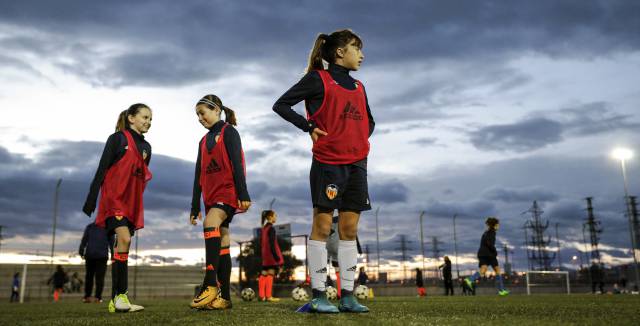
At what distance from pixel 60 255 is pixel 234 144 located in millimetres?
21127

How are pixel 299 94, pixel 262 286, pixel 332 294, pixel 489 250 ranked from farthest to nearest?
pixel 489 250 → pixel 262 286 → pixel 332 294 → pixel 299 94

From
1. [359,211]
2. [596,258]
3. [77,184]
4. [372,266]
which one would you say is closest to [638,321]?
[359,211]

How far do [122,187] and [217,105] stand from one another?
132cm

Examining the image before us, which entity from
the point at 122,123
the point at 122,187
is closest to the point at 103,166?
the point at 122,187

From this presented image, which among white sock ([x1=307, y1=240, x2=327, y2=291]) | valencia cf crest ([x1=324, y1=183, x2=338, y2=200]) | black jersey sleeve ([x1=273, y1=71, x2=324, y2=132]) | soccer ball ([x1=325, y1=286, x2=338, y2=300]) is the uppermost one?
black jersey sleeve ([x1=273, y1=71, x2=324, y2=132])

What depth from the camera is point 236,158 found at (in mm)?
5391

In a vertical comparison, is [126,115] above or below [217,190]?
above

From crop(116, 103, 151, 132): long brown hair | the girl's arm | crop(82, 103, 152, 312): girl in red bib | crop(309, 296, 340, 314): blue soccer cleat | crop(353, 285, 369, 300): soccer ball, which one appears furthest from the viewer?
the girl's arm

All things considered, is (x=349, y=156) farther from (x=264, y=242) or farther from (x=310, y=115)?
(x=264, y=242)

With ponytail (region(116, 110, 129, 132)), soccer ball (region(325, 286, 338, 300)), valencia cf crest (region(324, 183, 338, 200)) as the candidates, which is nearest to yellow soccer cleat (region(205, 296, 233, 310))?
valencia cf crest (region(324, 183, 338, 200))

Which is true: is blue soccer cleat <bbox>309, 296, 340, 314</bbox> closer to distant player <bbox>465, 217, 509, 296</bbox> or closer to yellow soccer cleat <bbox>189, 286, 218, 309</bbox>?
yellow soccer cleat <bbox>189, 286, 218, 309</bbox>

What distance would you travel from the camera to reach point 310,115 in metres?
4.44

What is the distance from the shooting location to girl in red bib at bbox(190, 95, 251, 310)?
5172 millimetres

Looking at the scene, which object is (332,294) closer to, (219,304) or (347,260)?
(219,304)
